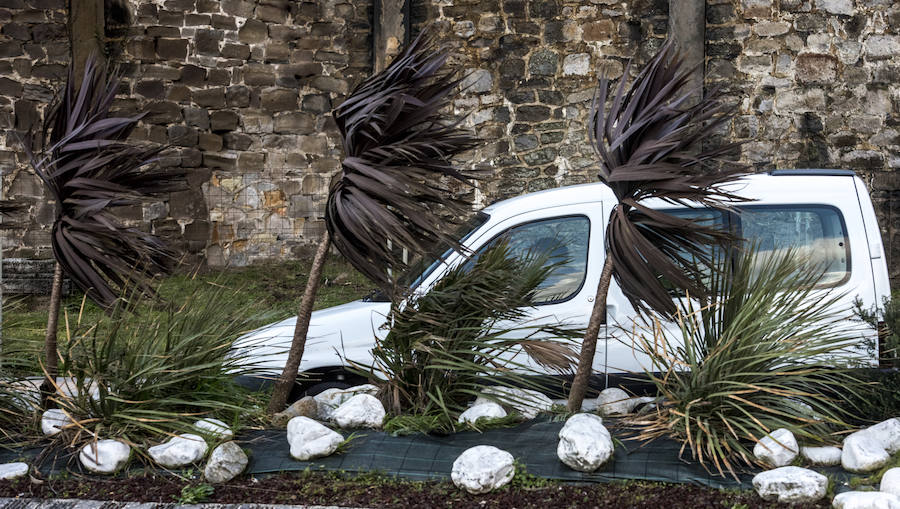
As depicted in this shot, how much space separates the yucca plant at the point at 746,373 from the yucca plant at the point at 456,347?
0.62 metres

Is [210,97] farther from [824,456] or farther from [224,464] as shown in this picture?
[824,456]

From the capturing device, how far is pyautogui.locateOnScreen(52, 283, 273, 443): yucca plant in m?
4.02

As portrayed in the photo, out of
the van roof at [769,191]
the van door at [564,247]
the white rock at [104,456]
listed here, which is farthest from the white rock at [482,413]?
the white rock at [104,456]

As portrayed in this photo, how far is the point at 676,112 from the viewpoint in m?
4.22

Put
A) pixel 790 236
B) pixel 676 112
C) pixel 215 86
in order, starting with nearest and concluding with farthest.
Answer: pixel 676 112 → pixel 790 236 → pixel 215 86

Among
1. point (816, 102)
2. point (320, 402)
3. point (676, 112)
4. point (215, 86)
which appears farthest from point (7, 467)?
point (816, 102)

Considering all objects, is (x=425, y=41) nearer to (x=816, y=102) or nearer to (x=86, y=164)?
(x=86, y=164)

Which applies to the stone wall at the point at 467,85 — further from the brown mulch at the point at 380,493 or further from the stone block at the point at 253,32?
the brown mulch at the point at 380,493

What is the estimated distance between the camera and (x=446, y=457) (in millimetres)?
3889

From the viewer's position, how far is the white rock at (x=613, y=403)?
452 cm

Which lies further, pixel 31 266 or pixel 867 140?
pixel 867 140

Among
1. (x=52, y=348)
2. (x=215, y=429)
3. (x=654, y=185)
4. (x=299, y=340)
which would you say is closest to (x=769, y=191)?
(x=654, y=185)

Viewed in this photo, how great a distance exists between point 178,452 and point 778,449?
2607 mm

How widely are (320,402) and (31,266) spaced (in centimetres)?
636
